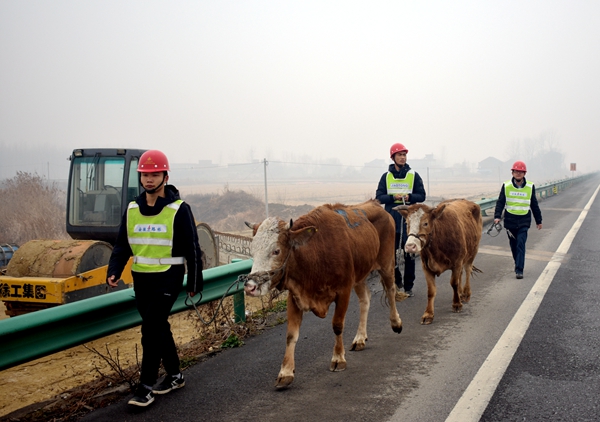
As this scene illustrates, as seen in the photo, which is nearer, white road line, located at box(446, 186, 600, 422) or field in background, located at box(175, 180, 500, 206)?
white road line, located at box(446, 186, 600, 422)

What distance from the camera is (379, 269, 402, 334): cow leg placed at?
258 inches

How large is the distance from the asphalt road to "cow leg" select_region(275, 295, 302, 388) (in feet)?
0.31

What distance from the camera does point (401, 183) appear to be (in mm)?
8727

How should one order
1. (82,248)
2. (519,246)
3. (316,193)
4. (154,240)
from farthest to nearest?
(316,193), (519,246), (82,248), (154,240)

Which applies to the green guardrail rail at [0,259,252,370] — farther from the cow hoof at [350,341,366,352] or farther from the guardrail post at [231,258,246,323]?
the cow hoof at [350,341,366,352]

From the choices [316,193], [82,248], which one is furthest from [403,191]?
[316,193]

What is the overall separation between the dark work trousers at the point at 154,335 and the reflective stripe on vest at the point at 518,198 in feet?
25.9

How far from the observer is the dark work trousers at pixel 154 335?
462cm

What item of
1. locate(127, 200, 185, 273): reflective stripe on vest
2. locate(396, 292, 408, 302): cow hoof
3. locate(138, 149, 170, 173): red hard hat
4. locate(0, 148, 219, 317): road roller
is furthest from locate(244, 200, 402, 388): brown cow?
locate(0, 148, 219, 317): road roller

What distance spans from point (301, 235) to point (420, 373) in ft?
5.70

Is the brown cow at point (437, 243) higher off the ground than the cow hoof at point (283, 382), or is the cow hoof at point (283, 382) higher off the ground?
the brown cow at point (437, 243)

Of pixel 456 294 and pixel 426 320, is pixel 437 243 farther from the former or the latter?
pixel 426 320

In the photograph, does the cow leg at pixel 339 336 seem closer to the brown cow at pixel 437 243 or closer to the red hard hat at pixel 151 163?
the brown cow at pixel 437 243

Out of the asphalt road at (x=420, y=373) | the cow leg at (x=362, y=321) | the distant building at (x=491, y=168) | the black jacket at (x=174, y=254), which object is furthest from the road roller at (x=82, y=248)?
the distant building at (x=491, y=168)
